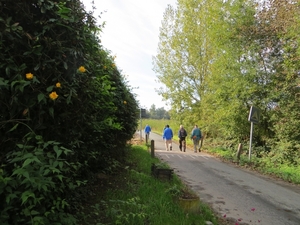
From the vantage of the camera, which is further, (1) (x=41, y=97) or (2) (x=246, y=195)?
(2) (x=246, y=195)

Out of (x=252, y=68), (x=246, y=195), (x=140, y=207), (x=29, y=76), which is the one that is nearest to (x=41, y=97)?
(x=29, y=76)

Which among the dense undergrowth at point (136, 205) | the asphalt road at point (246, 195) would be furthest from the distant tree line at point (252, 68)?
the dense undergrowth at point (136, 205)

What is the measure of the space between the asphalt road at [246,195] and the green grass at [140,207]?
897 mm

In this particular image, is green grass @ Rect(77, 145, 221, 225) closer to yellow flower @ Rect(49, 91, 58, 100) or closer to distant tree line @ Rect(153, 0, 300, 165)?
yellow flower @ Rect(49, 91, 58, 100)

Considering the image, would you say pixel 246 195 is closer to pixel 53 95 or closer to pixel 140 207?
pixel 140 207

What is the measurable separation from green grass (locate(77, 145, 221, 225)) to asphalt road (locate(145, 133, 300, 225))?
897 mm

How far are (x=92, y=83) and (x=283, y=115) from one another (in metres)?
11.8

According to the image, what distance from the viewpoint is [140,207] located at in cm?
425

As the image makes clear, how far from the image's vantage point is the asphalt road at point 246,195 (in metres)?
5.25

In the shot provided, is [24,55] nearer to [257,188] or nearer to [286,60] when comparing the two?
[257,188]

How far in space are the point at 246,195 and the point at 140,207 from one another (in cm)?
375

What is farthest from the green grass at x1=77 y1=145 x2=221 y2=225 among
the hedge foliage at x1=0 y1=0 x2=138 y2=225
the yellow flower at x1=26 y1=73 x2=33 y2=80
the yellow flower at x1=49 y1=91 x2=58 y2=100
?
the yellow flower at x1=26 y1=73 x2=33 y2=80

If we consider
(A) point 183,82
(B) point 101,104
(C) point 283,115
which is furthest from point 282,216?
(A) point 183,82

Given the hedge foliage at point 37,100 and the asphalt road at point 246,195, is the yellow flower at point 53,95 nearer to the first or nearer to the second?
the hedge foliage at point 37,100
